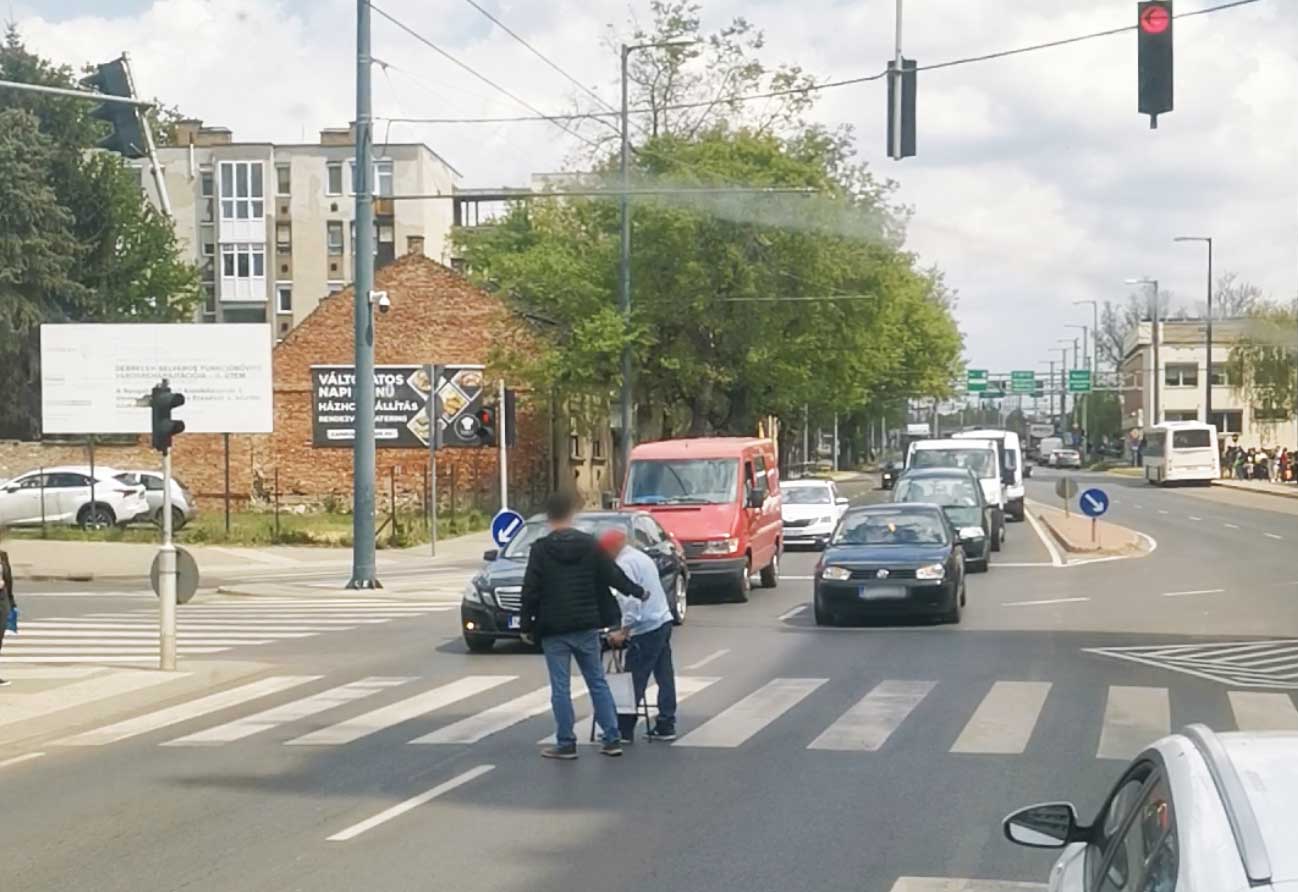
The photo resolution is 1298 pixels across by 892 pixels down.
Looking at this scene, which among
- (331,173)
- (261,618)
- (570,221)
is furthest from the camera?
(331,173)

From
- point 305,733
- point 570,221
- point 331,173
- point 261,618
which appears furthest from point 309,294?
point 305,733

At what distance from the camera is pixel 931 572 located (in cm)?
2214

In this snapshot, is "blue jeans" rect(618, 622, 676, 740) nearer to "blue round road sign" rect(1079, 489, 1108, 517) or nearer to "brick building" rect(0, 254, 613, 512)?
"blue round road sign" rect(1079, 489, 1108, 517)

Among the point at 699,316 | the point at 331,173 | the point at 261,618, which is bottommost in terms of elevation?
the point at 261,618

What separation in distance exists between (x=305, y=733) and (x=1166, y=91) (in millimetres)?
9023

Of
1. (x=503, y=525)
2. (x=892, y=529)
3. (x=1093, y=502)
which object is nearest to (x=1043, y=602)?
(x=892, y=529)

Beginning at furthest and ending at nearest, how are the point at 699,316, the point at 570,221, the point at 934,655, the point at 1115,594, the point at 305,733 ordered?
the point at 570,221
the point at 699,316
the point at 1115,594
the point at 934,655
the point at 305,733

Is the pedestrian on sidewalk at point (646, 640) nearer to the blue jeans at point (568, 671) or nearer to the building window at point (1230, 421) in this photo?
the blue jeans at point (568, 671)

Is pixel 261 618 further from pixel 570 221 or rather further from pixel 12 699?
pixel 570 221

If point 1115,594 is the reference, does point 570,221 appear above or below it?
above

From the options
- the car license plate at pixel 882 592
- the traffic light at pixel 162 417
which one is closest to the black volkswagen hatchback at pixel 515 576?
the car license plate at pixel 882 592

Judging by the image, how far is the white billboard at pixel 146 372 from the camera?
138 feet

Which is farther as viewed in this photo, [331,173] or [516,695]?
[331,173]

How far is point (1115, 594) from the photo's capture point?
26.7 m
